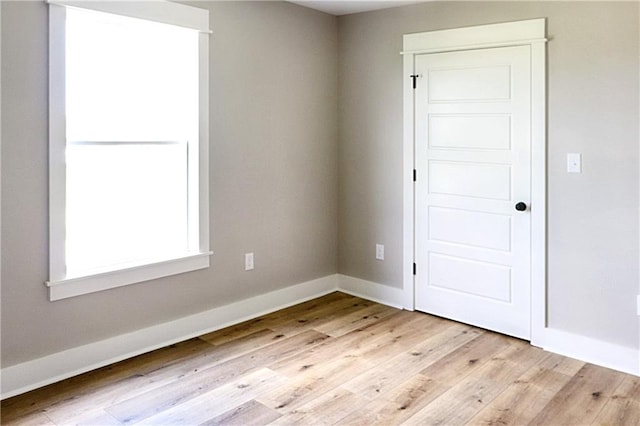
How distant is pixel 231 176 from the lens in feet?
12.3

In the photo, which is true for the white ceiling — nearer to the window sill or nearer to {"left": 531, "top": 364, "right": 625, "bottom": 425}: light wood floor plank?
the window sill

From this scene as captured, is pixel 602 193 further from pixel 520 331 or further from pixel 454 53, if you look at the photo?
pixel 454 53

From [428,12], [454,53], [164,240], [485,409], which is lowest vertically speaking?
[485,409]

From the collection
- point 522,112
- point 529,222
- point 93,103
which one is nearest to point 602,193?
point 529,222

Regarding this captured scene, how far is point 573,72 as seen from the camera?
3217mm

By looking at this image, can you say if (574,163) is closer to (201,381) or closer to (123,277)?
(201,381)

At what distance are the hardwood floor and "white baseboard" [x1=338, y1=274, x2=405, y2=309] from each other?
51 centimetres

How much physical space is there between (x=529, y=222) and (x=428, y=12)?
166cm

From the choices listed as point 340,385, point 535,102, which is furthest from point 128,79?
point 535,102

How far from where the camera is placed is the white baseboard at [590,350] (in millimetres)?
3096

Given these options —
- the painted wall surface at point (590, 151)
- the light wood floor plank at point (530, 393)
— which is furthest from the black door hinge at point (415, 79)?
the light wood floor plank at point (530, 393)

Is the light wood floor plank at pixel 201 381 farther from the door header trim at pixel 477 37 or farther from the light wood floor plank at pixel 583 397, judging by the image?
the door header trim at pixel 477 37

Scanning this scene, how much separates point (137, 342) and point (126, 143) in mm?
1213

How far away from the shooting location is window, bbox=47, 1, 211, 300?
290cm
